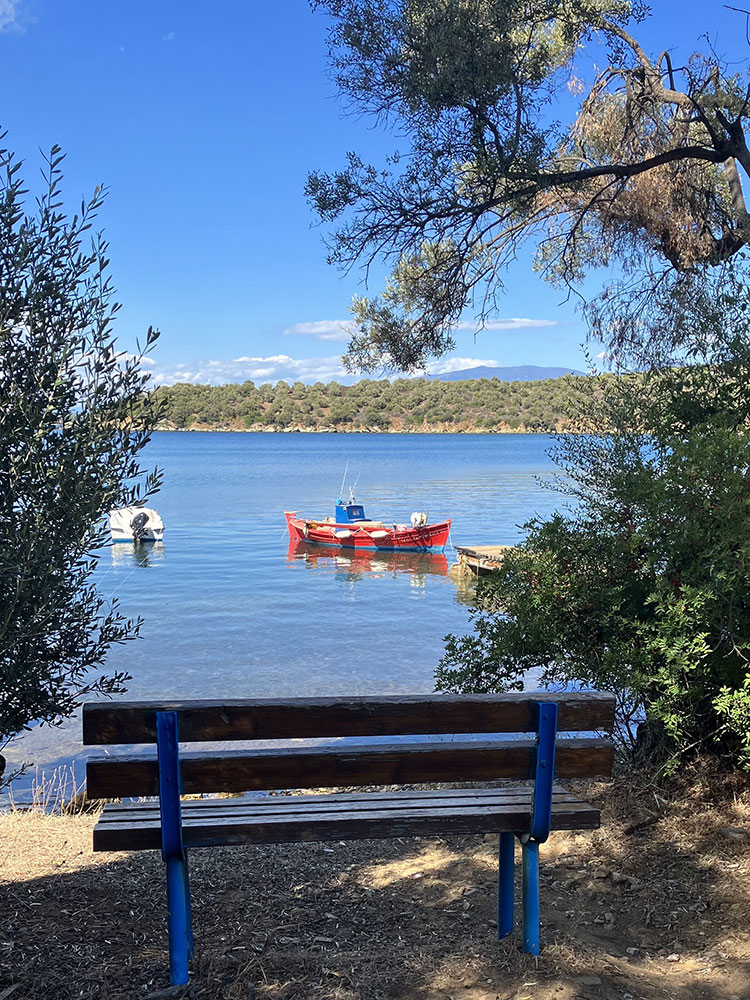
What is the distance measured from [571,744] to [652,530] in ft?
6.99

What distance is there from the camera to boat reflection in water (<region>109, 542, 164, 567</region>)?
34291mm

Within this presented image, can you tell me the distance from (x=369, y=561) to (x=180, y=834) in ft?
106

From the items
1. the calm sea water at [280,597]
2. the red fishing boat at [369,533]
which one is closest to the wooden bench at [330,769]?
the calm sea water at [280,597]

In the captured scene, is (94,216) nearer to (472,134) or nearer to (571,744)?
(571,744)

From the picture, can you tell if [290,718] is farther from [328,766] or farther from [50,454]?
[50,454]

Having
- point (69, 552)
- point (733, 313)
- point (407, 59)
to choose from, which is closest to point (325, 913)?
point (69, 552)

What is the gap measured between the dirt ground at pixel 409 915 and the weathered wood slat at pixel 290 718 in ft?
3.20

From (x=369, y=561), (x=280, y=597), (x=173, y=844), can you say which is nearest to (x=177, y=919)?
(x=173, y=844)

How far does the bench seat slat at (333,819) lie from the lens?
10.4ft

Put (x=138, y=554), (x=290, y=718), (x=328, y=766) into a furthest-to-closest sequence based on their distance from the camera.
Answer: (x=138, y=554), (x=328, y=766), (x=290, y=718)

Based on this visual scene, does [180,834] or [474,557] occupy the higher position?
[180,834]

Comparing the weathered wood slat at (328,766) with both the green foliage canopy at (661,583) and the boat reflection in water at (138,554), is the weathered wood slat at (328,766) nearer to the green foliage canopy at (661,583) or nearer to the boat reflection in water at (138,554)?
the green foliage canopy at (661,583)

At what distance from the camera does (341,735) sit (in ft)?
10.3

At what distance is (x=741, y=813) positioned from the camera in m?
4.88
